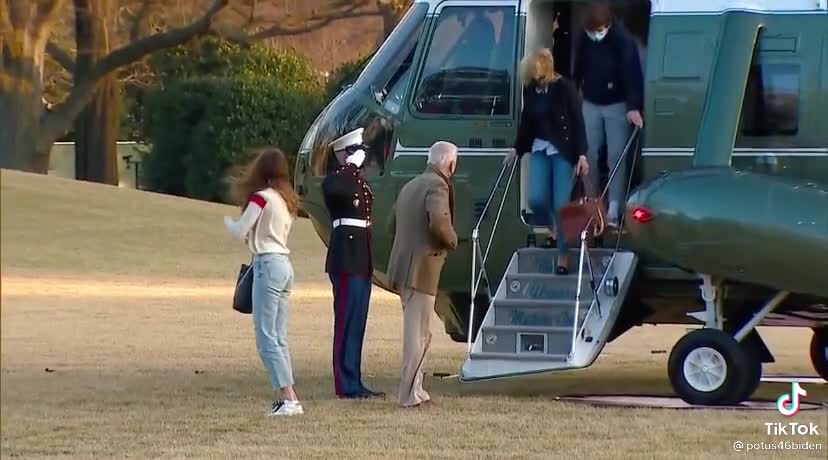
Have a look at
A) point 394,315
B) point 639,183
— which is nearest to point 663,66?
point 639,183

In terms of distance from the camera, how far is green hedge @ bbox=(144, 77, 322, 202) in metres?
28.6

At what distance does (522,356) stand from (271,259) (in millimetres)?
1773

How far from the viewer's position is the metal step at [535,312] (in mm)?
9430

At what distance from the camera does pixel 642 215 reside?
9.05 meters

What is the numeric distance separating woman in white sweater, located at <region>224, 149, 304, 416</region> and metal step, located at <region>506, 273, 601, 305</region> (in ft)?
5.87

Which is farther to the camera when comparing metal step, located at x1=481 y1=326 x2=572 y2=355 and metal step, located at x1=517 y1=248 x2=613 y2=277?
metal step, located at x1=517 y1=248 x2=613 y2=277

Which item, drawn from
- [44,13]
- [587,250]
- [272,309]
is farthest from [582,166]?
[44,13]

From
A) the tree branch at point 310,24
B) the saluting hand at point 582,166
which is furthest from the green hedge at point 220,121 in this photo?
the saluting hand at point 582,166

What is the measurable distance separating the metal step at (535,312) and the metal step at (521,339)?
0.09 meters

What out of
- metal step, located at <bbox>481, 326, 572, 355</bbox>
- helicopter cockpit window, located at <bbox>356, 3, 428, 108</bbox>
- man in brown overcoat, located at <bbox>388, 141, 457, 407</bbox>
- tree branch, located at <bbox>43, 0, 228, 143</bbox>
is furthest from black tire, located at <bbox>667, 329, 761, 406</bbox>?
tree branch, located at <bbox>43, 0, 228, 143</bbox>

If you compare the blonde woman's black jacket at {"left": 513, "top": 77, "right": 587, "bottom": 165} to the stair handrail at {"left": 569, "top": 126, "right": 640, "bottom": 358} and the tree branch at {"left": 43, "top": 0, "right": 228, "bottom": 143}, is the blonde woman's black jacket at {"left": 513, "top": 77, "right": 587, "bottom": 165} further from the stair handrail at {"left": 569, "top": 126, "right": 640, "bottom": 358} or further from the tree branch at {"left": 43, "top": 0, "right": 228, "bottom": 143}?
the tree branch at {"left": 43, "top": 0, "right": 228, "bottom": 143}

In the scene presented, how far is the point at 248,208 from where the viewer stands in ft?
28.1

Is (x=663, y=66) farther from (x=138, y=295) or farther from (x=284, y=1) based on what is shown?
(x=284, y=1)

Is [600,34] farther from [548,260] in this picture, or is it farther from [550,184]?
[548,260]
